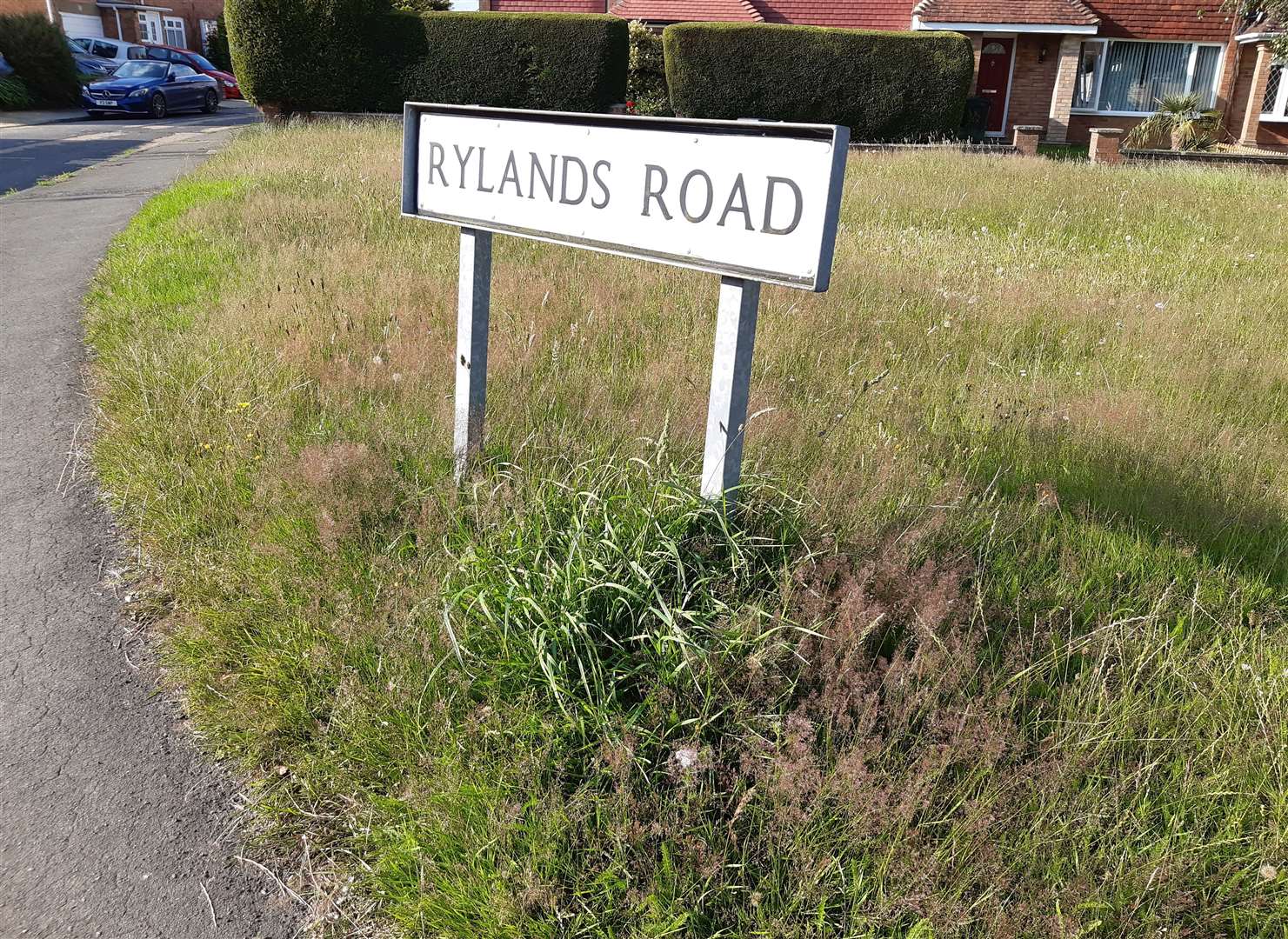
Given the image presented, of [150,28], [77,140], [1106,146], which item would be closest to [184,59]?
[77,140]

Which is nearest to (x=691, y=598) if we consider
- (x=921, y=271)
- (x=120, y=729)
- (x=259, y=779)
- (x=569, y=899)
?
(x=569, y=899)

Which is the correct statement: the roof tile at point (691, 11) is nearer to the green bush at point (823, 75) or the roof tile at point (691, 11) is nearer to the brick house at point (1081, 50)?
the brick house at point (1081, 50)

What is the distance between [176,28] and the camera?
44.9 m

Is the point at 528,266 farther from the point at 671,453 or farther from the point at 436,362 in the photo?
the point at 671,453

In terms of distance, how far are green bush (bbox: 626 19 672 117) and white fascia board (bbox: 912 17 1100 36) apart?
Result: 24.4ft

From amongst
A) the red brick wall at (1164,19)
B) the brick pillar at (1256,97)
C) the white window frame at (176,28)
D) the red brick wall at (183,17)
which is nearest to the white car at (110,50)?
the red brick wall at (183,17)

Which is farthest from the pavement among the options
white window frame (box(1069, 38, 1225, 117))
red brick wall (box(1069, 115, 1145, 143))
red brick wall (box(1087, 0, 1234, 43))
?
red brick wall (box(1087, 0, 1234, 43))

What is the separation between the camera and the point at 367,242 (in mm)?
7391

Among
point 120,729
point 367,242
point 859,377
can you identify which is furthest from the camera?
point 367,242

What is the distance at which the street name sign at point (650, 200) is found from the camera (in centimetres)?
236

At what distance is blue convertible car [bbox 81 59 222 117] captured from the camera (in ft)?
76.7

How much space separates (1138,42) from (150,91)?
83.3 feet

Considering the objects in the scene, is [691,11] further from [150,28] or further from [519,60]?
[150,28]

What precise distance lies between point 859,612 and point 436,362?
277cm
